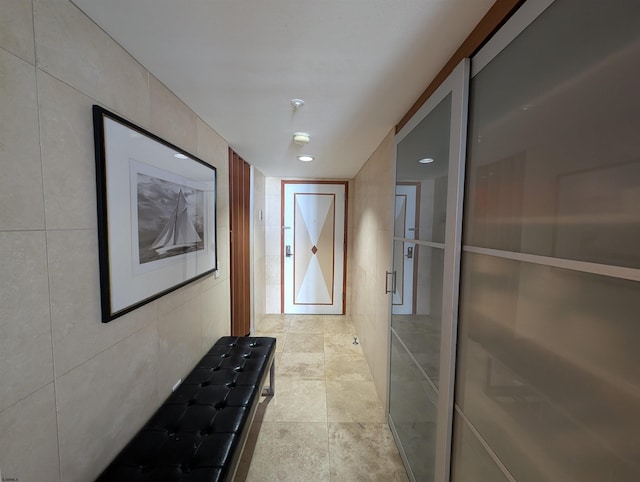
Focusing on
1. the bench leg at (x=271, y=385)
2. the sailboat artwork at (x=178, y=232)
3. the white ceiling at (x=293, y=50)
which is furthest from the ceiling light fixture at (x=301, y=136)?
the bench leg at (x=271, y=385)

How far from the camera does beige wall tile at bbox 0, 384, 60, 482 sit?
698 millimetres

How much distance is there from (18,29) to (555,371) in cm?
171

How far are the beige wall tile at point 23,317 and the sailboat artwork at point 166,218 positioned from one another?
426mm

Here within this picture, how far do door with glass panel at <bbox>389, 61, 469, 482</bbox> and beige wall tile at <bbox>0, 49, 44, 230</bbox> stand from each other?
56.4 inches

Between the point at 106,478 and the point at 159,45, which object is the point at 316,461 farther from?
the point at 159,45

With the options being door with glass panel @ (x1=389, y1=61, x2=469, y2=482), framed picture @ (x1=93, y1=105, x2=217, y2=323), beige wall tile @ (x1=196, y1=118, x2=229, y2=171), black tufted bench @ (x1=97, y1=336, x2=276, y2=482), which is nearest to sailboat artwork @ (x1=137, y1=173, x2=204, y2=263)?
framed picture @ (x1=93, y1=105, x2=217, y2=323)

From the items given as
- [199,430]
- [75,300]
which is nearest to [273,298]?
[199,430]

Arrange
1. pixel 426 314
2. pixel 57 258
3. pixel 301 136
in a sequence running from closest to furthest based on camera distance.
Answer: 1. pixel 57 258
2. pixel 426 314
3. pixel 301 136

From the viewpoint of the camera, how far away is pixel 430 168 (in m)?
1.36

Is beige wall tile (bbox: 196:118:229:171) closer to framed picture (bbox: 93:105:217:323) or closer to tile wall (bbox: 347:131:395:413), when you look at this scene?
framed picture (bbox: 93:105:217:323)

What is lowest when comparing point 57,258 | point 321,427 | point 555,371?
point 321,427

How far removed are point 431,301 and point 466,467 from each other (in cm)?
67

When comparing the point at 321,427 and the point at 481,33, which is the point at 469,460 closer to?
the point at 321,427

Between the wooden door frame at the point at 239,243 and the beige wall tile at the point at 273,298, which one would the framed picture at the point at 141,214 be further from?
the beige wall tile at the point at 273,298
